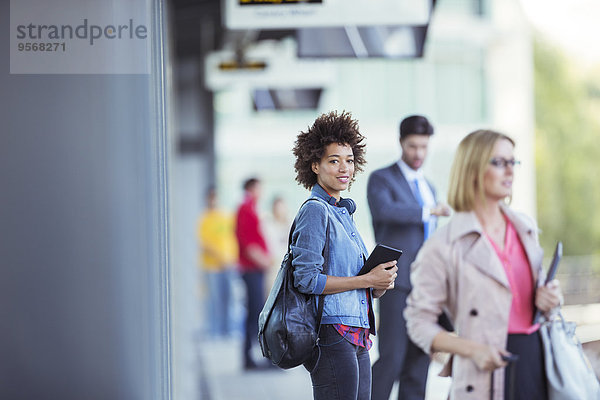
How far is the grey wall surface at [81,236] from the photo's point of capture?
423 cm

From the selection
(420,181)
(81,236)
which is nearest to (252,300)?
(420,181)

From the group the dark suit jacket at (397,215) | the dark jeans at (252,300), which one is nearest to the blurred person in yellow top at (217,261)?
the dark jeans at (252,300)

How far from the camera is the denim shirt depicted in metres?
3.45

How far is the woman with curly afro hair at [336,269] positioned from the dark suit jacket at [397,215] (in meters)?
1.26

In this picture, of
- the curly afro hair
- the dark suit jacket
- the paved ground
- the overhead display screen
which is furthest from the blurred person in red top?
the curly afro hair

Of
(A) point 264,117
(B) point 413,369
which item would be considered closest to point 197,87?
(A) point 264,117

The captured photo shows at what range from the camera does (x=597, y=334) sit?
4.62 metres

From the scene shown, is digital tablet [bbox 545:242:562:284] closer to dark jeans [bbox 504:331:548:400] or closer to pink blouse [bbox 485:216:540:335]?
pink blouse [bbox 485:216:540:335]

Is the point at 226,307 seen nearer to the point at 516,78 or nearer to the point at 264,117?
the point at 264,117

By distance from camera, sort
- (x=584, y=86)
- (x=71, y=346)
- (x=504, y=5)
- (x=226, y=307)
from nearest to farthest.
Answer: (x=71, y=346) → (x=504, y=5) → (x=226, y=307) → (x=584, y=86)

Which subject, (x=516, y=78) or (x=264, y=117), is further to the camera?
(x=264, y=117)

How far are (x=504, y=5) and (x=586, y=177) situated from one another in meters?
21.4

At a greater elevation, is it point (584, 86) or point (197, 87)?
point (584, 86)

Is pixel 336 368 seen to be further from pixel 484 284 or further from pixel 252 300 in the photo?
pixel 252 300
